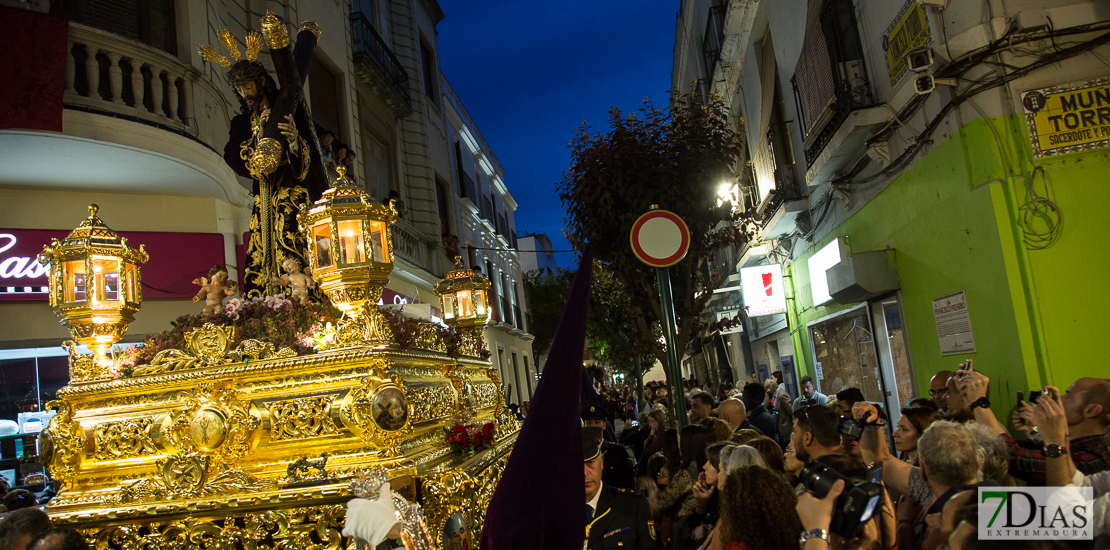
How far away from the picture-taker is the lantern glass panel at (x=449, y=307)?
8094mm

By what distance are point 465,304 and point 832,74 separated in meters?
5.51

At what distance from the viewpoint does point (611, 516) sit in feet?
11.4

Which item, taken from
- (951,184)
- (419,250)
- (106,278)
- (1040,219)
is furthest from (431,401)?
(419,250)

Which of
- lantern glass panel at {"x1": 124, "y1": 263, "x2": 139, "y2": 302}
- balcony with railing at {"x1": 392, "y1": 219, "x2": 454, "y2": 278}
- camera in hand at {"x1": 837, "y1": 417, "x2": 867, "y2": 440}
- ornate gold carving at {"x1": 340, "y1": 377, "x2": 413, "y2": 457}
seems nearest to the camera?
camera in hand at {"x1": 837, "y1": 417, "x2": 867, "y2": 440}

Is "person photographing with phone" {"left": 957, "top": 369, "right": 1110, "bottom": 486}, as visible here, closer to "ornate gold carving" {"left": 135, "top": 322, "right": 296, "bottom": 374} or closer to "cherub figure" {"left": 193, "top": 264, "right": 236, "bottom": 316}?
"ornate gold carving" {"left": 135, "top": 322, "right": 296, "bottom": 374}

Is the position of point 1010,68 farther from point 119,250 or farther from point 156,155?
point 156,155

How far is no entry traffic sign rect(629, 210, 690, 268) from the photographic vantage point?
4.46m

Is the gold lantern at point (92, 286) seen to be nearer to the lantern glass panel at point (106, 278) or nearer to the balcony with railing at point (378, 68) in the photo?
the lantern glass panel at point (106, 278)

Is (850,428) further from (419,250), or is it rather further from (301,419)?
(419,250)

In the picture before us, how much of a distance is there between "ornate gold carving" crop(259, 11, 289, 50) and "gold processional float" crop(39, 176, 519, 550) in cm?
209

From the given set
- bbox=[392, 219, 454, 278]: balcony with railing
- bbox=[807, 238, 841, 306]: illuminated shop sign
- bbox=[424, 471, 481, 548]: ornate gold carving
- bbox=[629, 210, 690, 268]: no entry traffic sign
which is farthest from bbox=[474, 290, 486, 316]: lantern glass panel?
bbox=[392, 219, 454, 278]: balcony with railing

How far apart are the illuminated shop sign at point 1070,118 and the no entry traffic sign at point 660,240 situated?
3750 mm

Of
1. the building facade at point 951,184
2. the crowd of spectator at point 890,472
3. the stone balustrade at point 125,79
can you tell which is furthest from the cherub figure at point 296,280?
the building facade at point 951,184

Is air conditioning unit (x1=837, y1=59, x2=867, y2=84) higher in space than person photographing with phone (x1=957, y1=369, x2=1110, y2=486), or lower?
higher
